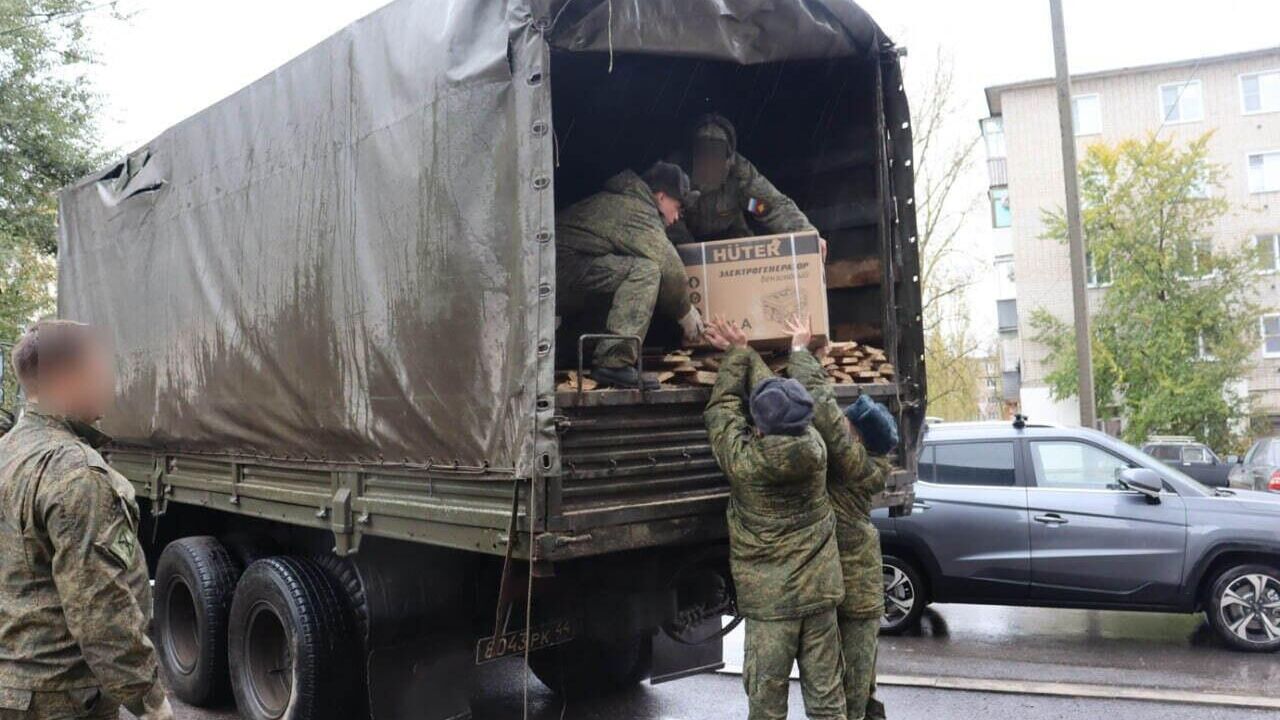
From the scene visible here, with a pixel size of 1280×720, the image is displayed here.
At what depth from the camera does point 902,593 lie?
24.0 ft

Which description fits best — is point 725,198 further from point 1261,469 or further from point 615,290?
point 1261,469

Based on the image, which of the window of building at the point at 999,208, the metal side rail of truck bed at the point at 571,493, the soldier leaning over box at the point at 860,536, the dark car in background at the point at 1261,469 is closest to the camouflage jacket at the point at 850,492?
the soldier leaning over box at the point at 860,536

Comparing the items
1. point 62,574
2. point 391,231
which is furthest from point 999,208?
point 62,574

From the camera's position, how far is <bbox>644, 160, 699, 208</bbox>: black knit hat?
472 cm

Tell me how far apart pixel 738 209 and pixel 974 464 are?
3.34 meters

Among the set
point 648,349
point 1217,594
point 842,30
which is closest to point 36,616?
point 648,349

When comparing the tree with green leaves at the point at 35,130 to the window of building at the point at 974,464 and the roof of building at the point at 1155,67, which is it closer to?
the window of building at the point at 974,464

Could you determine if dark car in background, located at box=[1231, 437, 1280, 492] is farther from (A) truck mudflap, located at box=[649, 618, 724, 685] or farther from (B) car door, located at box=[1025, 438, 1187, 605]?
(A) truck mudflap, located at box=[649, 618, 724, 685]

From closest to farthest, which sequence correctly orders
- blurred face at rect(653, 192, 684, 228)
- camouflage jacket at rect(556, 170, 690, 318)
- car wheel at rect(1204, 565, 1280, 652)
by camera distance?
camouflage jacket at rect(556, 170, 690, 318) → blurred face at rect(653, 192, 684, 228) → car wheel at rect(1204, 565, 1280, 652)

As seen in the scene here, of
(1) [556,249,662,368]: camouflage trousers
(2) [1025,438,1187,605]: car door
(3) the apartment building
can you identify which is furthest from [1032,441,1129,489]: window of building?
(3) the apartment building

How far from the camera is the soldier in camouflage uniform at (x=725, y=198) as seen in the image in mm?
5059

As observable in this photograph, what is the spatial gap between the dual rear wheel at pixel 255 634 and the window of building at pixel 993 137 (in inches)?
1275

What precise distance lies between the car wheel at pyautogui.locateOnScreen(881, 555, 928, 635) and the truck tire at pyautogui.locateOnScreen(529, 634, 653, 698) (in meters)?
2.25

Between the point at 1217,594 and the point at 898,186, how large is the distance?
12.8 ft
